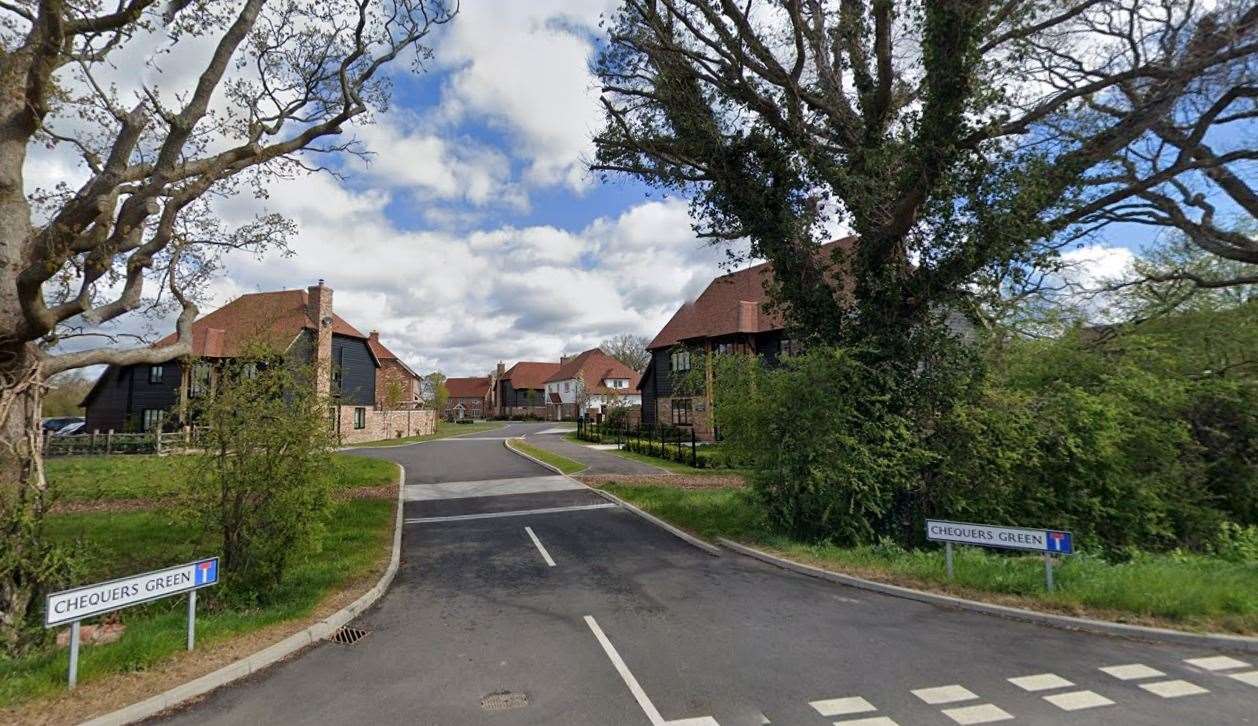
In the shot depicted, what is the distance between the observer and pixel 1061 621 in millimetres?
6824

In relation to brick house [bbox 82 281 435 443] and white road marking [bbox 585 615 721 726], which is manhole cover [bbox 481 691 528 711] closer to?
white road marking [bbox 585 615 721 726]

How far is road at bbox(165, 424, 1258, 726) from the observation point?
15.9 ft

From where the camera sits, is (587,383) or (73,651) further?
(587,383)

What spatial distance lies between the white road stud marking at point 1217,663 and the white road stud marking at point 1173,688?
0.61 m

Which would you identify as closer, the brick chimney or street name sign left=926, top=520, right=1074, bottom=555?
street name sign left=926, top=520, right=1074, bottom=555

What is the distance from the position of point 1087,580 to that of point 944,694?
417 centimetres

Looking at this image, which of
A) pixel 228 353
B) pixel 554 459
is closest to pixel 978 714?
pixel 554 459

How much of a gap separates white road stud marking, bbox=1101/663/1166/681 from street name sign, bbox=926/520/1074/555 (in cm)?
196

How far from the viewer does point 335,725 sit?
4.72 metres

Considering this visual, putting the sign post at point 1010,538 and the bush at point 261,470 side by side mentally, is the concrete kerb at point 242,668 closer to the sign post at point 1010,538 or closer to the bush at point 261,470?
the bush at point 261,470

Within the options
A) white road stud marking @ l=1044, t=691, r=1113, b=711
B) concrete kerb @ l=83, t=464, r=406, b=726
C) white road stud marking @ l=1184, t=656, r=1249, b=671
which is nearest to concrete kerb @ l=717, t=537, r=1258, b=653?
white road stud marking @ l=1184, t=656, r=1249, b=671

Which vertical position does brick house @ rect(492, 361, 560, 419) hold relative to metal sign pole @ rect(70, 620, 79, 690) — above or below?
above

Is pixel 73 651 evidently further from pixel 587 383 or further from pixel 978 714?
pixel 587 383

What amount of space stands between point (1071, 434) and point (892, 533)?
11.1ft
